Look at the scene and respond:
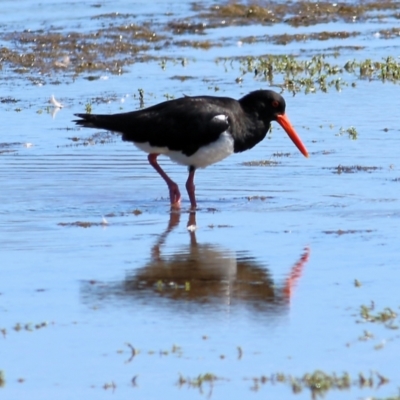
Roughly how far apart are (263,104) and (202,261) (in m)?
2.50

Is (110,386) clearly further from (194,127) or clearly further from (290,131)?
(290,131)

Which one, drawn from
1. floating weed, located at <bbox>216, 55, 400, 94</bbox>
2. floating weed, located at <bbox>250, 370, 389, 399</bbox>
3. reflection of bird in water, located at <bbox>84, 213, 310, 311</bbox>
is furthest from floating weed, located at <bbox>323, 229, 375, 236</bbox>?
floating weed, located at <bbox>216, 55, 400, 94</bbox>

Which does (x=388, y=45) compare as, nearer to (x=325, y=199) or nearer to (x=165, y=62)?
(x=165, y=62)

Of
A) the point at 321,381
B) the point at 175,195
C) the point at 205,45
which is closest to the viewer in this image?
the point at 321,381

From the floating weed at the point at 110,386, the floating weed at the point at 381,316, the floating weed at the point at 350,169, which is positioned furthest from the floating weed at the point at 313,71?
the floating weed at the point at 110,386

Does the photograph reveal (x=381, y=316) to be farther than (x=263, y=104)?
No

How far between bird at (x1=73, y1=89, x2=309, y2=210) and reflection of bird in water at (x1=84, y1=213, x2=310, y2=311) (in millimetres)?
1586

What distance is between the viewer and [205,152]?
30.3 feet

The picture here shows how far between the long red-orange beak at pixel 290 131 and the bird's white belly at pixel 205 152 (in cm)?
71

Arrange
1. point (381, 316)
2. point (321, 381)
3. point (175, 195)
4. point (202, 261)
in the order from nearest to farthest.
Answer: point (321, 381)
point (381, 316)
point (202, 261)
point (175, 195)

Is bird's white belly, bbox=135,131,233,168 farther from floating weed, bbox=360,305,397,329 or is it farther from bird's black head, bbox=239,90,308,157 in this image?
floating weed, bbox=360,305,397,329

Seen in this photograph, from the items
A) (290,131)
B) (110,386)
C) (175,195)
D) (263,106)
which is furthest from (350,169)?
(110,386)

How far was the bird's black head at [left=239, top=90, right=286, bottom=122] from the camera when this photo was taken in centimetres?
955

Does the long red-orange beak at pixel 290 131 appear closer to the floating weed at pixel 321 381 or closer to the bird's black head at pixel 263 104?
the bird's black head at pixel 263 104
